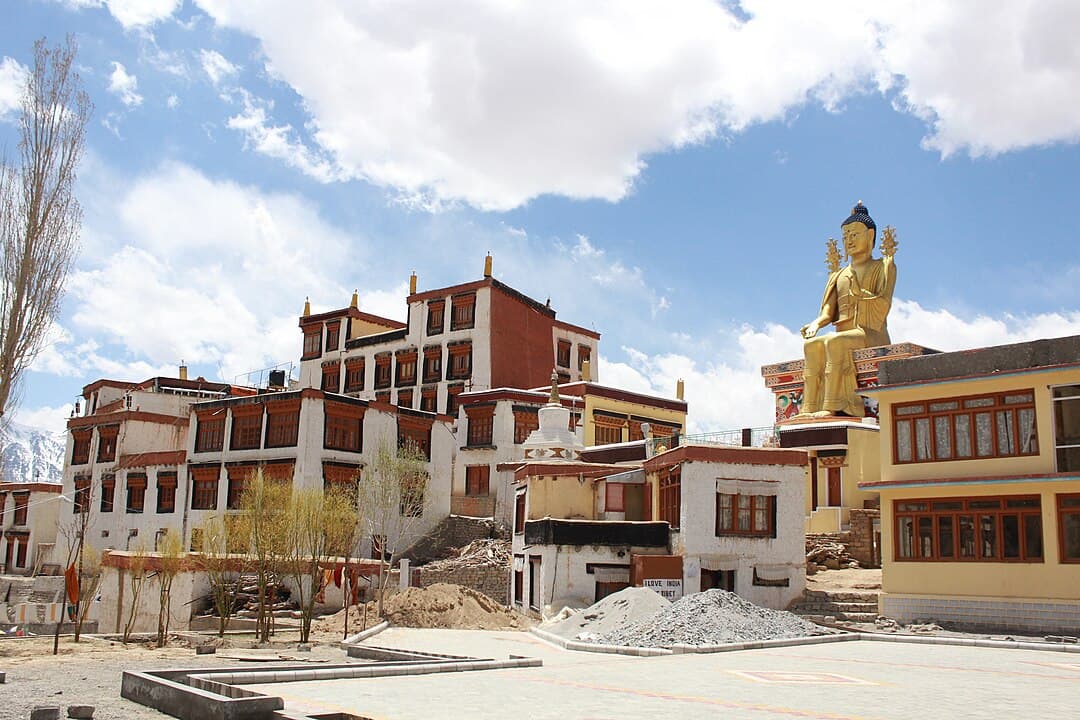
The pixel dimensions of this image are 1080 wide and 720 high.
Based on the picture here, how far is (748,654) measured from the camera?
19.8 metres

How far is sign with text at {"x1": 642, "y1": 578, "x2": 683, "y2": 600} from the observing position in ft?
93.1

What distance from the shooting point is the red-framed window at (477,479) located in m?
48.0

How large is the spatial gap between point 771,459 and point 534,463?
8.36 metres

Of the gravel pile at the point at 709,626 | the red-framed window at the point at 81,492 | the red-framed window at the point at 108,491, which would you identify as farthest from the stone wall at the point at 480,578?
the red-framed window at the point at 81,492

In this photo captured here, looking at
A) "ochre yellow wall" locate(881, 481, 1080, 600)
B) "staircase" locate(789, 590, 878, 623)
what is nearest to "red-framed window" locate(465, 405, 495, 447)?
"staircase" locate(789, 590, 878, 623)

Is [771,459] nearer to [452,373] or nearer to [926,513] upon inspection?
[926,513]

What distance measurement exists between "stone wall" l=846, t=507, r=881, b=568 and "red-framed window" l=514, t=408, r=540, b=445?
1836 centimetres

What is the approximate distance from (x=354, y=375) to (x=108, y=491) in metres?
16.1

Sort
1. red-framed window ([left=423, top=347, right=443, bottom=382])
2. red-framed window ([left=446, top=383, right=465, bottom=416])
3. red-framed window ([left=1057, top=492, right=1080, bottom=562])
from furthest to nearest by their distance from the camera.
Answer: red-framed window ([left=423, top=347, right=443, bottom=382]) → red-framed window ([left=446, top=383, right=465, bottom=416]) → red-framed window ([left=1057, top=492, right=1080, bottom=562])

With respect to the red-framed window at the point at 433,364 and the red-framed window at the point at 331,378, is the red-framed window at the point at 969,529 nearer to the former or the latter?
the red-framed window at the point at 433,364

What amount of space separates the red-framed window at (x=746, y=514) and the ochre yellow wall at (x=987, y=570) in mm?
4174

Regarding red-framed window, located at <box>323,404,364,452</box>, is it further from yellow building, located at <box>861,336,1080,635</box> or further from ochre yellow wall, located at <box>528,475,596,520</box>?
yellow building, located at <box>861,336,1080,635</box>

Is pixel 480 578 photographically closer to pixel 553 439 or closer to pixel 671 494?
pixel 553 439

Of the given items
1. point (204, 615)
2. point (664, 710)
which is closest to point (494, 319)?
point (204, 615)
